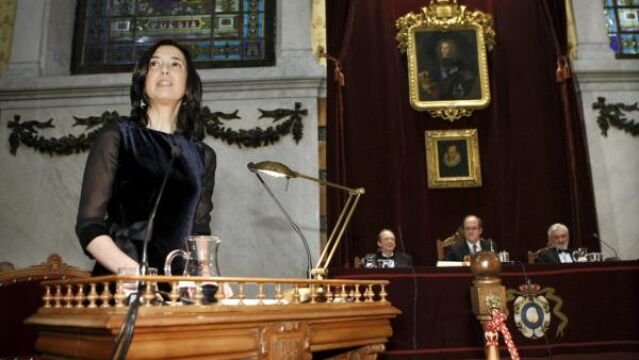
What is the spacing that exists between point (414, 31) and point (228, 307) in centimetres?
Answer: 607

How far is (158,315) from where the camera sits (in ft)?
3.65


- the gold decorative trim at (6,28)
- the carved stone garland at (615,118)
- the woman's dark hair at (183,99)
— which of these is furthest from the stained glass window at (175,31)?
the woman's dark hair at (183,99)

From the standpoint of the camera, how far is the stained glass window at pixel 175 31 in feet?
22.5

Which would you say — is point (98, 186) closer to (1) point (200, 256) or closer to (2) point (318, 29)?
(1) point (200, 256)

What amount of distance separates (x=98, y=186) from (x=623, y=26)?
741 cm

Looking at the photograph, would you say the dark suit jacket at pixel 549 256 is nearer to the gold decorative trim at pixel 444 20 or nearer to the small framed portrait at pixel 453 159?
the small framed portrait at pixel 453 159

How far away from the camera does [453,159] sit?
21.1 feet

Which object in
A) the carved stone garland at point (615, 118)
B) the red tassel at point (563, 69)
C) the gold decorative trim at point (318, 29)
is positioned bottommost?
the carved stone garland at point (615, 118)

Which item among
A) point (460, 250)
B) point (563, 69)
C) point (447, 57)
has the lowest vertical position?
point (460, 250)

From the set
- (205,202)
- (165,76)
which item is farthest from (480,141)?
(165,76)

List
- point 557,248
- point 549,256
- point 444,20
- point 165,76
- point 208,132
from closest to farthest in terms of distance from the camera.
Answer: point 165,76
point 549,256
point 557,248
point 208,132
point 444,20

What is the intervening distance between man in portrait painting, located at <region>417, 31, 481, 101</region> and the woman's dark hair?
16.0ft

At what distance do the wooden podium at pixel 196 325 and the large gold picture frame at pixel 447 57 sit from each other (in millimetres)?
5318

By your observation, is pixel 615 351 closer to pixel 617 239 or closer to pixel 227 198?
pixel 617 239
